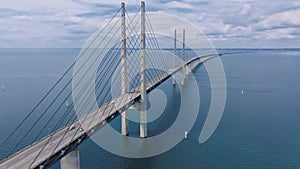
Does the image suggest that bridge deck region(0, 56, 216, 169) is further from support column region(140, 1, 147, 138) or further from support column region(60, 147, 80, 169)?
support column region(140, 1, 147, 138)

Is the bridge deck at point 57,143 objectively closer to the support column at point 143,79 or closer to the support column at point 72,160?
the support column at point 72,160

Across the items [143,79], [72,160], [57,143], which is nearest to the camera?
[57,143]

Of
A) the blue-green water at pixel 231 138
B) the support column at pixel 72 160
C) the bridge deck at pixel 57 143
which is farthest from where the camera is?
the blue-green water at pixel 231 138

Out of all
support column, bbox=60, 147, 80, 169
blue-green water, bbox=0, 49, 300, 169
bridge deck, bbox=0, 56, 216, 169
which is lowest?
blue-green water, bbox=0, 49, 300, 169

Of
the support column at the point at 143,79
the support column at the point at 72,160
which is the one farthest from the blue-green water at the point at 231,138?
the support column at the point at 72,160

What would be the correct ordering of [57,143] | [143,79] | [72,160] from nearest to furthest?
[57,143]
[72,160]
[143,79]

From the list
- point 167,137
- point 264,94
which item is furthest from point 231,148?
point 264,94

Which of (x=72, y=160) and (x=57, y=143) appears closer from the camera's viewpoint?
(x=57, y=143)

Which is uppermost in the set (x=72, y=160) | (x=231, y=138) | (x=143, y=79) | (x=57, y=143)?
(x=143, y=79)

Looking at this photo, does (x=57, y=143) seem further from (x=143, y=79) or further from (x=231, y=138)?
(x=231, y=138)

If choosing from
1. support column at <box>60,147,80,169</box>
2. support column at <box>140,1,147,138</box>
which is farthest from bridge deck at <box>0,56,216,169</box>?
support column at <box>140,1,147,138</box>

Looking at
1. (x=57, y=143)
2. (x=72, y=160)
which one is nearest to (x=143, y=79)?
(x=72, y=160)

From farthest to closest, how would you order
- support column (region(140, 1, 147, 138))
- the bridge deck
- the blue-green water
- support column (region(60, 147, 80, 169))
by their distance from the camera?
support column (region(140, 1, 147, 138)), the blue-green water, support column (region(60, 147, 80, 169)), the bridge deck
